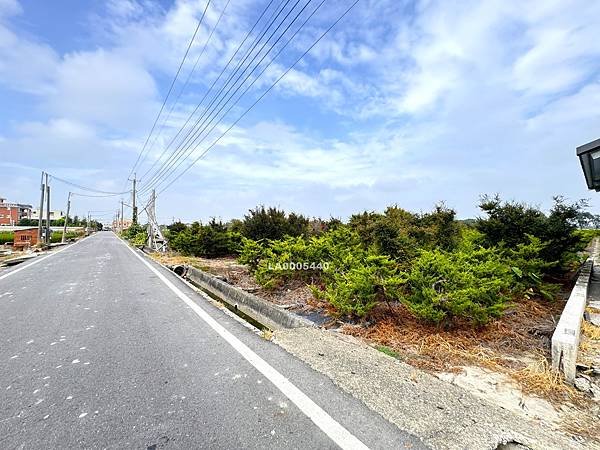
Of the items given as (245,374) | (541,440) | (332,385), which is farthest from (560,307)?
(245,374)

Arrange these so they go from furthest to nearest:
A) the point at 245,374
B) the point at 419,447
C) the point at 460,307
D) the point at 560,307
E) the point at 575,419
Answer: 1. the point at 560,307
2. the point at 460,307
3. the point at 245,374
4. the point at 575,419
5. the point at 419,447

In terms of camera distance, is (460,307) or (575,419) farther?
(460,307)

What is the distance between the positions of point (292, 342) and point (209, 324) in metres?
1.60

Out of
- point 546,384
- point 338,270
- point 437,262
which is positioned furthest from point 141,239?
point 546,384

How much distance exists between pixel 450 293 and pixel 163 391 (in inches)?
142

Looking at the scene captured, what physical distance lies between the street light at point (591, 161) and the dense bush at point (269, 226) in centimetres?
929

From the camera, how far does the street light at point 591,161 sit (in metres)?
5.39

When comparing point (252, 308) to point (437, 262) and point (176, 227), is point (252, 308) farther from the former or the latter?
point (176, 227)

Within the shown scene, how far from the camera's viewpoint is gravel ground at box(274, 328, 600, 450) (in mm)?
2119

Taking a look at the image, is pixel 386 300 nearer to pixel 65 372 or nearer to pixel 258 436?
pixel 258 436

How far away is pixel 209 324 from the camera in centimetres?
489

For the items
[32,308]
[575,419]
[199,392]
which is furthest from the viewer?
[32,308]

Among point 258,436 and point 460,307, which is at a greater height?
point 460,307

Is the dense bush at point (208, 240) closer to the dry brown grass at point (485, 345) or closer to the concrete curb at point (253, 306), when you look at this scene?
the concrete curb at point (253, 306)
